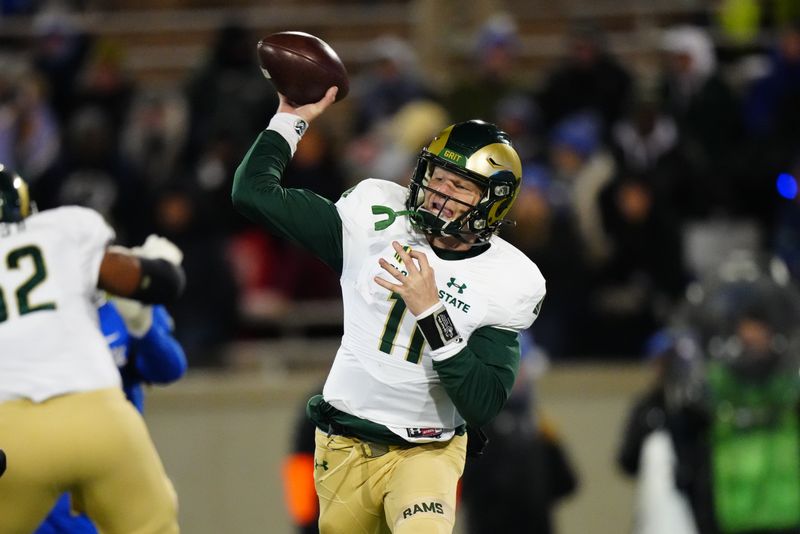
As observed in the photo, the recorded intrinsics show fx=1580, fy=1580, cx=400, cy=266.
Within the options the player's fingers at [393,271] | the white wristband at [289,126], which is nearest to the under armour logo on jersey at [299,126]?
the white wristband at [289,126]

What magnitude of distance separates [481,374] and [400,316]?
37 cm

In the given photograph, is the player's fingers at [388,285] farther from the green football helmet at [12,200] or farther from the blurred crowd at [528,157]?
the blurred crowd at [528,157]

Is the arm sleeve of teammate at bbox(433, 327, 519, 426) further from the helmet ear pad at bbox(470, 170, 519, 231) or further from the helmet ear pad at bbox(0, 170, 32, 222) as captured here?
the helmet ear pad at bbox(0, 170, 32, 222)

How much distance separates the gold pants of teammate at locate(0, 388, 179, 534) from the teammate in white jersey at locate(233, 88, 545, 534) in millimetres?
571

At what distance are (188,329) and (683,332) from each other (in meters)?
3.16

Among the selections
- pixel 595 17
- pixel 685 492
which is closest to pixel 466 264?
pixel 685 492

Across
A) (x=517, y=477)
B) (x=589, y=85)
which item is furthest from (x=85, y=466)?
(x=589, y=85)

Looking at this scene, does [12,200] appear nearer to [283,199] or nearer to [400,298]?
[283,199]

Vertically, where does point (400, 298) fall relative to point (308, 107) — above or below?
below

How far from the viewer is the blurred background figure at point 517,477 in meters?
8.52

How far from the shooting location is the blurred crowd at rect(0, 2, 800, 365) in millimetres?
10078

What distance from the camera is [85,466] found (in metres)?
5.05

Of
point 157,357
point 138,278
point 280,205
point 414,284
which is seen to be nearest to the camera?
point 414,284

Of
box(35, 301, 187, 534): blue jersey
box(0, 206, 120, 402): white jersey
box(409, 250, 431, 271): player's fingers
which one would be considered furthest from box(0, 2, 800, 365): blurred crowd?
box(409, 250, 431, 271): player's fingers
